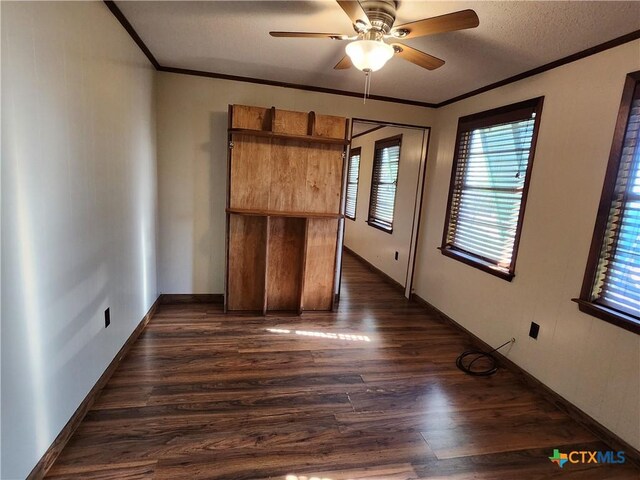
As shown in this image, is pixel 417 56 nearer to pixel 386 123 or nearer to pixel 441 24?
pixel 441 24

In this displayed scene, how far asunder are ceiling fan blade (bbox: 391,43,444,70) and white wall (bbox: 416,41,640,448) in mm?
994

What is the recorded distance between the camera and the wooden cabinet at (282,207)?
3.07 metres

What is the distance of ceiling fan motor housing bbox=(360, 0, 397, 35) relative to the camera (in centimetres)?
171

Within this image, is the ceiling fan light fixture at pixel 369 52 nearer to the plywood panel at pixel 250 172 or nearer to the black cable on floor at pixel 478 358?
the plywood panel at pixel 250 172

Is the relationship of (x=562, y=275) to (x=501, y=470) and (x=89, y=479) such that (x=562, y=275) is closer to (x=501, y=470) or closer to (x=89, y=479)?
(x=501, y=470)

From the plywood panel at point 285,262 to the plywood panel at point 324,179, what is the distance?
25 centimetres

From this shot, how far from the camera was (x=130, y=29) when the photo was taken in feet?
7.40

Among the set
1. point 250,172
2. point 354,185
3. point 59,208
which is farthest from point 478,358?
point 354,185

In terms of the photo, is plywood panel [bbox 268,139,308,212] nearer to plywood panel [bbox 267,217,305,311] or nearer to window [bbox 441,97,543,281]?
plywood panel [bbox 267,217,305,311]

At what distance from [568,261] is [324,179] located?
208 cm

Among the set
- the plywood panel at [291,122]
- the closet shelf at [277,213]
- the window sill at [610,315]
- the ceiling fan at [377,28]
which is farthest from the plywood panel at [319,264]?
the window sill at [610,315]

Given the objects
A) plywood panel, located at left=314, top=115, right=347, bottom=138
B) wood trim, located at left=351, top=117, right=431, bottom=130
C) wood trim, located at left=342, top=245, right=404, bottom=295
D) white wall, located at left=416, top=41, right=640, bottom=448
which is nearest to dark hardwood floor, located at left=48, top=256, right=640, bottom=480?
white wall, located at left=416, top=41, right=640, bottom=448

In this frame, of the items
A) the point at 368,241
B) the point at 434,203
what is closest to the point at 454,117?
the point at 434,203

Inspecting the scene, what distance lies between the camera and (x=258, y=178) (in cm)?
314
